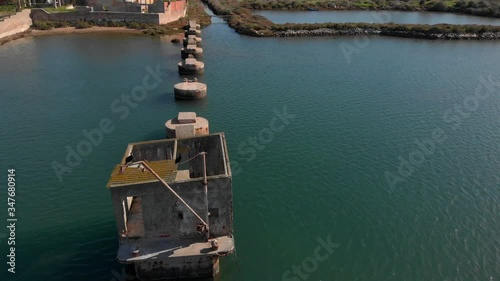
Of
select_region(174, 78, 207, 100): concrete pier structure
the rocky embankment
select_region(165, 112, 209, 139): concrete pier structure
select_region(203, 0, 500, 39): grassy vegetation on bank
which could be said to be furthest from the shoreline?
select_region(165, 112, 209, 139): concrete pier structure

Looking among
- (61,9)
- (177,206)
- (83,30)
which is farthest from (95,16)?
(177,206)

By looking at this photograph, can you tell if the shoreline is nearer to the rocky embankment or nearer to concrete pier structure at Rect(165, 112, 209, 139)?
the rocky embankment

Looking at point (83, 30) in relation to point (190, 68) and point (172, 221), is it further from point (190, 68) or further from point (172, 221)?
point (172, 221)

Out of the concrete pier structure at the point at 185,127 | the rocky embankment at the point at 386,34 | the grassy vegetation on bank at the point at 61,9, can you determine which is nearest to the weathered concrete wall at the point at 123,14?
the grassy vegetation on bank at the point at 61,9

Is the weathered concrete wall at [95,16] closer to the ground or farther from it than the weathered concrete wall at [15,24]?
farther from it

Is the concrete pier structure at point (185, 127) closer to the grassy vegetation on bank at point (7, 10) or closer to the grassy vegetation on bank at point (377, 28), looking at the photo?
the grassy vegetation on bank at point (377, 28)

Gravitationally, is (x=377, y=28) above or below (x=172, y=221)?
above
